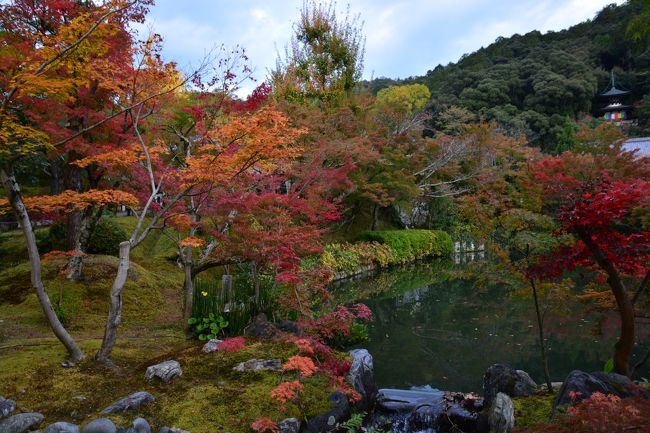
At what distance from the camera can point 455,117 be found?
25016mm

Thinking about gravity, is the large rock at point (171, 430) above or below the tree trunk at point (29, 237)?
below

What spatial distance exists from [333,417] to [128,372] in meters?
2.21

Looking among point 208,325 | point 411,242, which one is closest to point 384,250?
point 411,242

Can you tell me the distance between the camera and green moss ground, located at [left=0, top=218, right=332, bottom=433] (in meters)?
3.83

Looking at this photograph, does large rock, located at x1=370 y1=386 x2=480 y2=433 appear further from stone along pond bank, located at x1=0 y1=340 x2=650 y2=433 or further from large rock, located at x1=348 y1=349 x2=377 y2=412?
large rock, located at x1=348 y1=349 x2=377 y2=412

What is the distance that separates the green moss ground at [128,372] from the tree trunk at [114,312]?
13 centimetres

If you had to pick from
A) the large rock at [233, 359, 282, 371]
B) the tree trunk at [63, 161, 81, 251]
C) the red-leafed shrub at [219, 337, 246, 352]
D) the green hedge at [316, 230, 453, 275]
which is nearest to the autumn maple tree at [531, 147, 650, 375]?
the large rock at [233, 359, 282, 371]

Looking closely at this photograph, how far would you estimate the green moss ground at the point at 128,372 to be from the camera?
3.83m

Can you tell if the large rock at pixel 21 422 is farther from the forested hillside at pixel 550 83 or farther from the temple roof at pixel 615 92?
the temple roof at pixel 615 92

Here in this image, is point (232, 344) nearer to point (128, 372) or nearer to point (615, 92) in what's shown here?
point (128, 372)

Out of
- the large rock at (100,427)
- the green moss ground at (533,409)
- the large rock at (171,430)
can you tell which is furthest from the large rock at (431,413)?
the large rock at (100,427)

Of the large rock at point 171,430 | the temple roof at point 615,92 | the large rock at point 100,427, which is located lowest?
the large rock at point 171,430

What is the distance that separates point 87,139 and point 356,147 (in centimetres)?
700

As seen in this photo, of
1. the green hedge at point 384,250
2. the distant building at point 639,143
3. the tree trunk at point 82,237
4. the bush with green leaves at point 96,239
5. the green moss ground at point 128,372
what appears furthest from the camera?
the distant building at point 639,143
